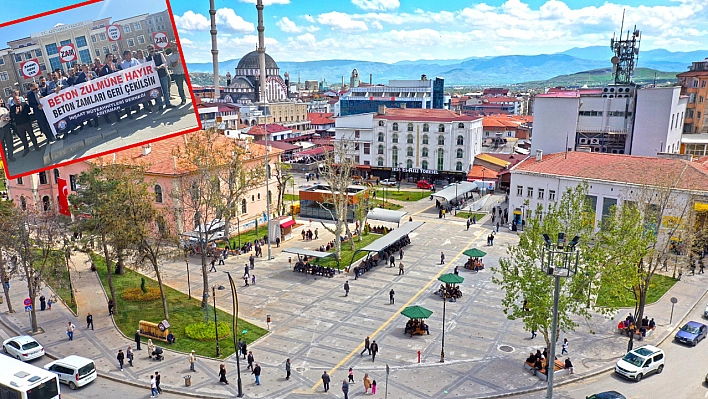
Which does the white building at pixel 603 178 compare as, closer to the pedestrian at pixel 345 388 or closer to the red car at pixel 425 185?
the red car at pixel 425 185

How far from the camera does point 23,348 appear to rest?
87.5ft

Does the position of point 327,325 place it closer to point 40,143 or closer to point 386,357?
point 386,357

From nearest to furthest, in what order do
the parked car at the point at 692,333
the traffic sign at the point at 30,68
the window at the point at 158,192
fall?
the traffic sign at the point at 30,68, the parked car at the point at 692,333, the window at the point at 158,192

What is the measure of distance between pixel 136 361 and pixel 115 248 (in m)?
8.53

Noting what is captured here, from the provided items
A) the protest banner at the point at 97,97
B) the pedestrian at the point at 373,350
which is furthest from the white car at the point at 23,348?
the pedestrian at the point at 373,350

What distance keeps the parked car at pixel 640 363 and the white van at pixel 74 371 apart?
25.3 metres

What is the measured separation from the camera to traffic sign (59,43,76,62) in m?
25.0

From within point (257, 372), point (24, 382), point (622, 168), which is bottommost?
point (257, 372)

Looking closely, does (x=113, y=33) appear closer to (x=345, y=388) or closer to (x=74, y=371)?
(x=74, y=371)

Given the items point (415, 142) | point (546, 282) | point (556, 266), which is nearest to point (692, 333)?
point (546, 282)

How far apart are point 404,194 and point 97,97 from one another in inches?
1949

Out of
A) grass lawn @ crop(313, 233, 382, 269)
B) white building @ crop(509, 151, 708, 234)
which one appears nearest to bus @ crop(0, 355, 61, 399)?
grass lawn @ crop(313, 233, 382, 269)

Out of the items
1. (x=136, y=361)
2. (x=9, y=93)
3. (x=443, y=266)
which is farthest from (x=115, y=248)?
(x=443, y=266)

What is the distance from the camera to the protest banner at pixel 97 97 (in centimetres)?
2512
